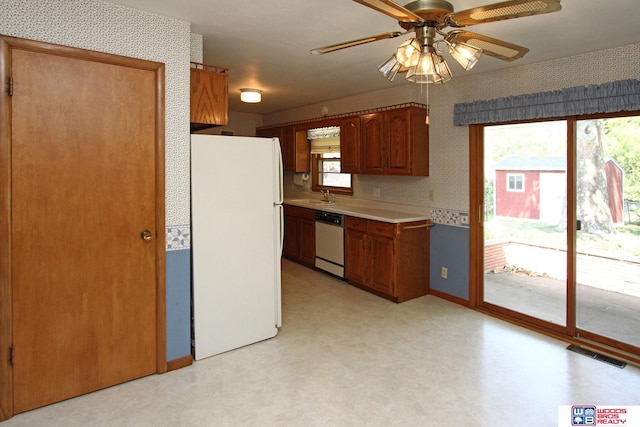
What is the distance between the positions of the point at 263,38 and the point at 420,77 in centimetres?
142

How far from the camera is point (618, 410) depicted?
2354 millimetres

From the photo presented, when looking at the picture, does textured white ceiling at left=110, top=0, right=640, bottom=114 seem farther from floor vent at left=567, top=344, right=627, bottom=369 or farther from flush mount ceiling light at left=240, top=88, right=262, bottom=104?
floor vent at left=567, top=344, right=627, bottom=369

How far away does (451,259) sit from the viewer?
13.9 feet

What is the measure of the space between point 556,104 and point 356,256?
244cm

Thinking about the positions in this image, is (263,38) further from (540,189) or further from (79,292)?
(540,189)

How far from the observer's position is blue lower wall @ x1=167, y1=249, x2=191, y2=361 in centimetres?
277

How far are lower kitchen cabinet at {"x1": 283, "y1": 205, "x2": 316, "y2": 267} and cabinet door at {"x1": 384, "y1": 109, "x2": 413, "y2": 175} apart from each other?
1346 mm

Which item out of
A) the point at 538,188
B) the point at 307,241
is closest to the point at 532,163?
the point at 538,188

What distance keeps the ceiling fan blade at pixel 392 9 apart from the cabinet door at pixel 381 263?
2.69 metres

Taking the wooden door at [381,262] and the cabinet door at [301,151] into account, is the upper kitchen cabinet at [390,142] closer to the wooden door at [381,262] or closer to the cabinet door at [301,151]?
the wooden door at [381,262]

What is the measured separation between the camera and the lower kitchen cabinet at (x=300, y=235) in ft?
17.8

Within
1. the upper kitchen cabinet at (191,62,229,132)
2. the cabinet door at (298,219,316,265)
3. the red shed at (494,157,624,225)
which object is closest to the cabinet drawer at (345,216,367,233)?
the cabinet door at (298,219,316,265)

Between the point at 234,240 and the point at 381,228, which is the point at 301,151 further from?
the point at 234,240

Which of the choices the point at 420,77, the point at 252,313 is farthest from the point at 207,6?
the point at 252,313
